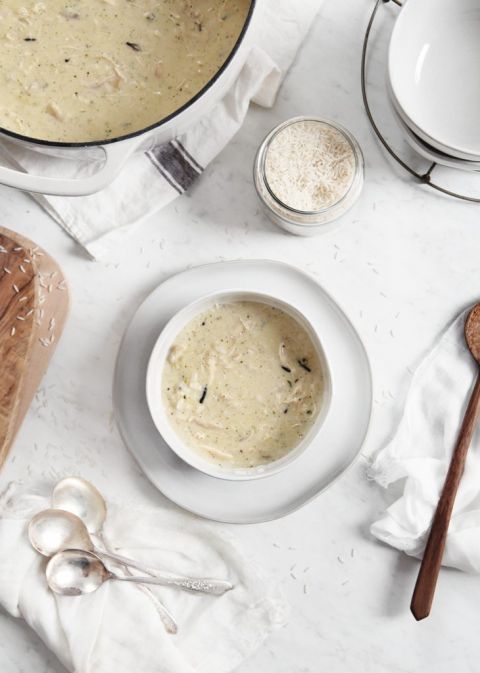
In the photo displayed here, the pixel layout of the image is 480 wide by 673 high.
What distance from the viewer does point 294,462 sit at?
147 centimetres

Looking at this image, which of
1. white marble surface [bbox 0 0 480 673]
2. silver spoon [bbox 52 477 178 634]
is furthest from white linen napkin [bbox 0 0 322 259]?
silver spoon [bbox 52 477 178 634]

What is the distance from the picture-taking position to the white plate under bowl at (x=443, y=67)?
150 centimetres

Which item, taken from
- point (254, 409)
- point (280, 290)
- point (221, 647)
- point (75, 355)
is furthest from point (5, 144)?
point (221, 647)

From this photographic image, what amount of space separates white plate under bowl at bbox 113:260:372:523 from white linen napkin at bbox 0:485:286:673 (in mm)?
83

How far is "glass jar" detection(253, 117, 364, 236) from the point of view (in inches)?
58.7

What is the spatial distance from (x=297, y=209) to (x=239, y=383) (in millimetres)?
341

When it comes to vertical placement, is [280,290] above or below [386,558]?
above

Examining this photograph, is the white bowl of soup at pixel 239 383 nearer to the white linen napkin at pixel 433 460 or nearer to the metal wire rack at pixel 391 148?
the white linen napkin at pixel 433 460

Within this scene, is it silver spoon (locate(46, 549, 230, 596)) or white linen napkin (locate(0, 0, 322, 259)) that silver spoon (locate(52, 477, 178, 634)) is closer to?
silver spoon (locate(46, 549, 230, 596))

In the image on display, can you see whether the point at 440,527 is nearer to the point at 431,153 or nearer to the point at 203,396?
the point at 203,396

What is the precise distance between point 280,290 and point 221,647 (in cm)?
70

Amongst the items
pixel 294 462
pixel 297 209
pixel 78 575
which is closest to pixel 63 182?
pixel 297 209

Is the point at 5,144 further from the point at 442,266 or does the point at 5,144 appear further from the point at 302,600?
the point at 302,600

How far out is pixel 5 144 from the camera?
159 cm
